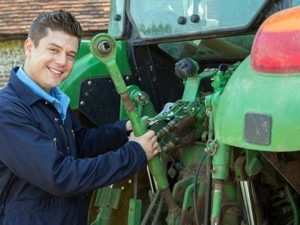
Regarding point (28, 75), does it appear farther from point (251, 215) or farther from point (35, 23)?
point (251, 215)

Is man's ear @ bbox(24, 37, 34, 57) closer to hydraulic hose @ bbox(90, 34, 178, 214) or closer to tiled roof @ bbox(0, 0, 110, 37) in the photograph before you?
hydraulic hose @ bbox(90, 34, 178, 214)

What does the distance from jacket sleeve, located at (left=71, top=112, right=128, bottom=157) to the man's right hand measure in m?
0.30

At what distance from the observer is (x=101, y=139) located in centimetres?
285

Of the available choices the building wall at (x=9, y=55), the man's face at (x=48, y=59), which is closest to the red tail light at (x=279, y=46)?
the man's face at (x=48, y=59)

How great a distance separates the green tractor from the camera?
1.86m

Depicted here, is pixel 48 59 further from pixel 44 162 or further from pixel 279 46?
pixel 279 46

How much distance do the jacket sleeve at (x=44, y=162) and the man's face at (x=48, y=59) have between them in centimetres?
17

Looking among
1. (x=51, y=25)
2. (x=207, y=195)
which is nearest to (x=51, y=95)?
(x=51, y=25)

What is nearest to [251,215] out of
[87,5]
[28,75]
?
[28,75]

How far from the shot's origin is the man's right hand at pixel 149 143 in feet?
8.16

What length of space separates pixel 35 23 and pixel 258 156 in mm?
1029

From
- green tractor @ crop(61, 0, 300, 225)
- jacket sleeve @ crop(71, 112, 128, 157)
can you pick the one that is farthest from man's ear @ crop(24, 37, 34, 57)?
jacket sleeve @ crop(71, 112, 128, 157)

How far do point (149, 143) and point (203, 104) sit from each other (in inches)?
13.5

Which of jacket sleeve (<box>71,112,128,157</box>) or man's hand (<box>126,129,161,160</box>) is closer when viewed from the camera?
man's hand (<box>126,129,161,160</box>)
